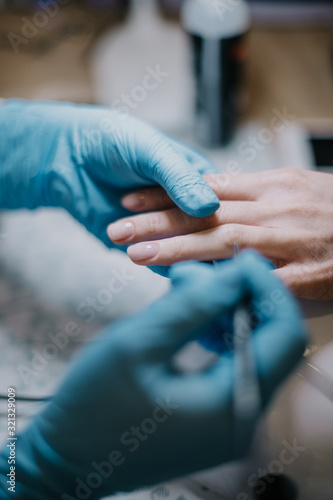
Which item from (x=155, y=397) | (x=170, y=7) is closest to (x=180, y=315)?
(x=155, y=397)

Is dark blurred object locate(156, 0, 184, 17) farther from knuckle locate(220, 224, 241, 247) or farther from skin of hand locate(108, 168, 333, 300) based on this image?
knuckle locate(220, 224, 241, 247)

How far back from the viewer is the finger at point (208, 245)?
574 millimetres

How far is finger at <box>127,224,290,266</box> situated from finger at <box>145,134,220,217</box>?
0.03m

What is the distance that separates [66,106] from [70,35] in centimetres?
55

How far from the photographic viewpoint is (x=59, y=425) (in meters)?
0.46

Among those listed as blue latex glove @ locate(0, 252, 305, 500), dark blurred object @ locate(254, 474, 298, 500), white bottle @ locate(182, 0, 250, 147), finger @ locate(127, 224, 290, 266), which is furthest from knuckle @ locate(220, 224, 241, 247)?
white bottle @ locate(182, 0, 250, 147)

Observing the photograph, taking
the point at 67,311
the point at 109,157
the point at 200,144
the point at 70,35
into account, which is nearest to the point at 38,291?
the point at 67,311

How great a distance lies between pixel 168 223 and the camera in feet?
2.00

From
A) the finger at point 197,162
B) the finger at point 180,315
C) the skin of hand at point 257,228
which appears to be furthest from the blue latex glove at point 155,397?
the finger at point 197,162

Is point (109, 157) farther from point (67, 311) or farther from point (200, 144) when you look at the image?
point (200, 144)

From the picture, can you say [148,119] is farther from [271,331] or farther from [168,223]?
[271,331]

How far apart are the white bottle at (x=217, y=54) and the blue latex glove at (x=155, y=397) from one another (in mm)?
507

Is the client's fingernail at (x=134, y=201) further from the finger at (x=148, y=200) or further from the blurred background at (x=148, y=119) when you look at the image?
the blurred background at (x=148, y=119)

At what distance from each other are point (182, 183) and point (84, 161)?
189mm
